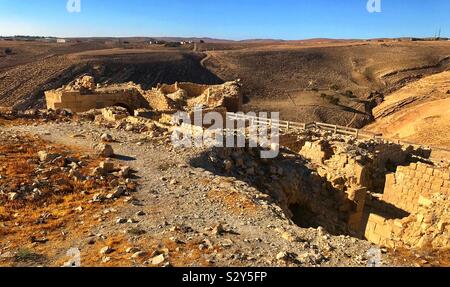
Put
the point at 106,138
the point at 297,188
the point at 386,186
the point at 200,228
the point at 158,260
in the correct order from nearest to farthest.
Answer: the point at 158,260, the point at 200,228, the point at 297,188, the point at 106,138, the point at 386,186

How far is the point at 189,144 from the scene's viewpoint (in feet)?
35.6

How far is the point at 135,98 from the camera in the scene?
20.1m

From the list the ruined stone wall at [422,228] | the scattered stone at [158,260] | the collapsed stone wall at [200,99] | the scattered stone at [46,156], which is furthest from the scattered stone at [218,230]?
the collapsed stone wall at [200,99]

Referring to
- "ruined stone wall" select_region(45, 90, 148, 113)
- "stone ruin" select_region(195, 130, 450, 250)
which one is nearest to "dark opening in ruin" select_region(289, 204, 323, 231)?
"stone ruin" select_region(195, 130, 450, 250)

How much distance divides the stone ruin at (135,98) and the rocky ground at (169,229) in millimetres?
8548

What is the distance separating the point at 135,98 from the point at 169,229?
563 inches

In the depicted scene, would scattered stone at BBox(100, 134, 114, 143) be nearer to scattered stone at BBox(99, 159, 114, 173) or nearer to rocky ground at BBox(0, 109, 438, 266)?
rocky ground at BBox(0, 109, 438, 266)

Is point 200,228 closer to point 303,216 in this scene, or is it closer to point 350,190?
point 303,216

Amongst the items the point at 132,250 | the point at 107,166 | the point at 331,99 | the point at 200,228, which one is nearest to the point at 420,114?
the point at 331,99

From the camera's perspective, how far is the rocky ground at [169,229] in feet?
18.9

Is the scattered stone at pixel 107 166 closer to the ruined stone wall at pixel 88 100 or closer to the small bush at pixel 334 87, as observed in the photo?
the ruined stone wall at pixel 88 100

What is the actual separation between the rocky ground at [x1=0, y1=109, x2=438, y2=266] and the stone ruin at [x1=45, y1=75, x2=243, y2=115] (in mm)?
8548

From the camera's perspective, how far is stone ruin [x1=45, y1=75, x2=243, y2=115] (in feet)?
57.8
